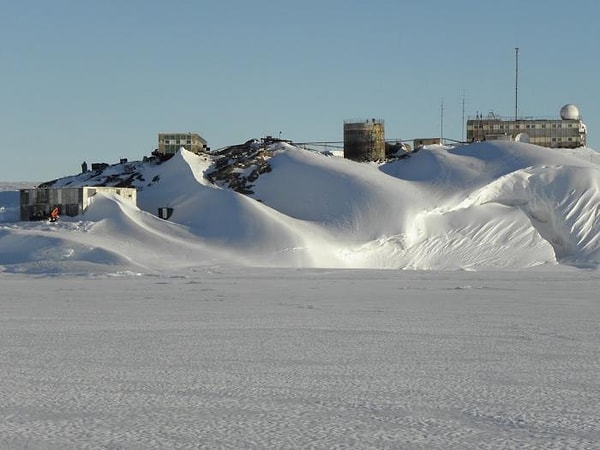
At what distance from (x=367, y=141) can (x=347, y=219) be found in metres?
9.79

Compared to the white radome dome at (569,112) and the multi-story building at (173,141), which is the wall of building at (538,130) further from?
the multi-story building at (173,141)

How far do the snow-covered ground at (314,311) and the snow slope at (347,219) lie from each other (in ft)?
0.25

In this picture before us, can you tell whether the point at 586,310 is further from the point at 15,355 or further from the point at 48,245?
the point at 48,245

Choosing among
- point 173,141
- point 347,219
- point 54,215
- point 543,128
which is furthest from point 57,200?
point 543,128

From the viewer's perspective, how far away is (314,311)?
11719 millimetres

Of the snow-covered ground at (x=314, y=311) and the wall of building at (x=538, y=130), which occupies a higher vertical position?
the wall of building at (x=538, y=130)

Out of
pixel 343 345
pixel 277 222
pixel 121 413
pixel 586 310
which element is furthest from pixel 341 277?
pixel 121 413

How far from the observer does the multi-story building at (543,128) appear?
51.7m

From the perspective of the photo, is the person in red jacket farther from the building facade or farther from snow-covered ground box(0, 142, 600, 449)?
snow-covered ground box(0, 142, 600, 449)

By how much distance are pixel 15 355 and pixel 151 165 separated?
2397cm

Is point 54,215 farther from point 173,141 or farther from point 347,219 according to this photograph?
point 173,141

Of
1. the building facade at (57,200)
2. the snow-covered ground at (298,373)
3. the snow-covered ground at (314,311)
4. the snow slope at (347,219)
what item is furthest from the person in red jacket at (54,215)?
the snow-covered ground at (298,373)

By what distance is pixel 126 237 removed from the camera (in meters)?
23.7

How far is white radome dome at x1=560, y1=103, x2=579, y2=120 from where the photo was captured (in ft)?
174
